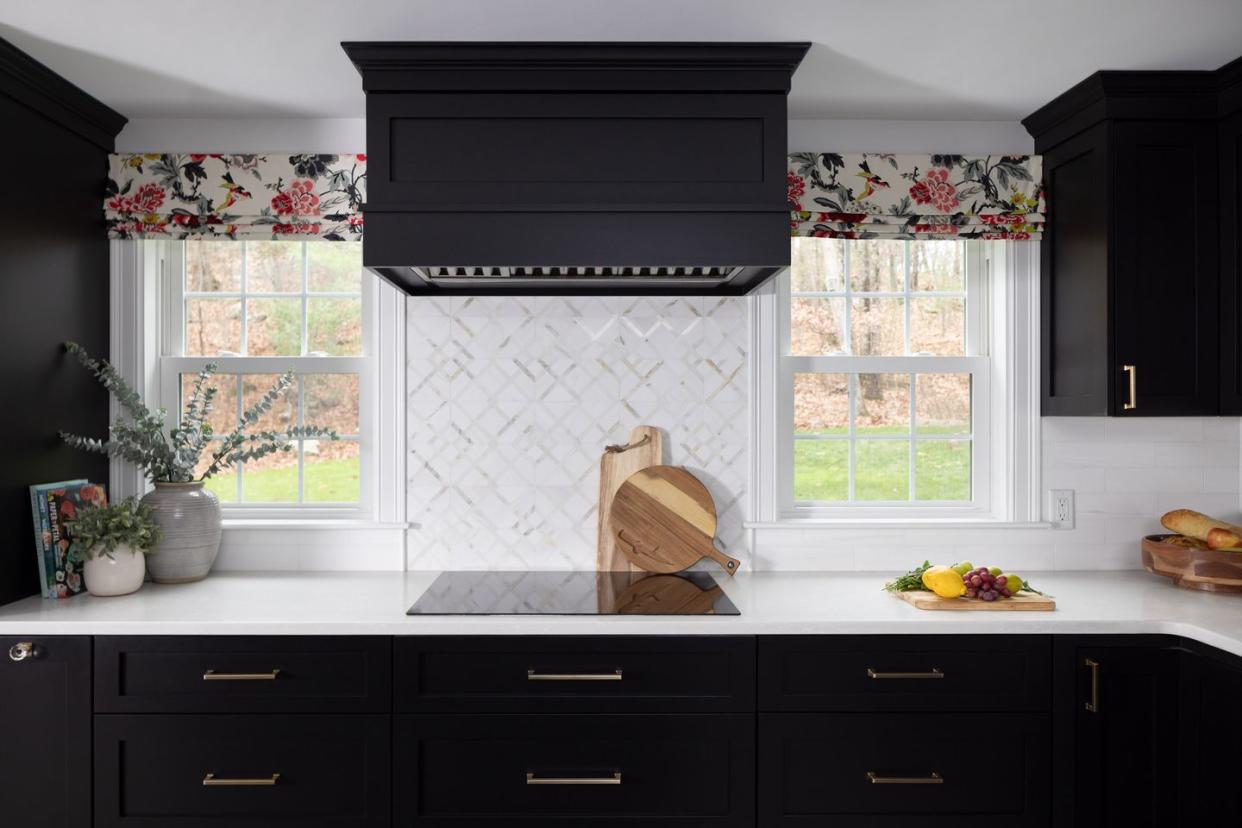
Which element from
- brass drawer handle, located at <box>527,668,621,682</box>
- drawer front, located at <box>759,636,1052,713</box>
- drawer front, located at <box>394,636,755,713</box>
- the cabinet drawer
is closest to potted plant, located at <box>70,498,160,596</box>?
the cabinet drawer

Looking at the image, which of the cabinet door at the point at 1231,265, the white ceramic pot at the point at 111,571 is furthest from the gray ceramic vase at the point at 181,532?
the cabinet door at the point at 1231,265

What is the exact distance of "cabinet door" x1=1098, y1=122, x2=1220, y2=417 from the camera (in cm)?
244

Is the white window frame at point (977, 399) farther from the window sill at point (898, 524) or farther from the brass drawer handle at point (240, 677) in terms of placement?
the brass drawer handle at point (240, 677)

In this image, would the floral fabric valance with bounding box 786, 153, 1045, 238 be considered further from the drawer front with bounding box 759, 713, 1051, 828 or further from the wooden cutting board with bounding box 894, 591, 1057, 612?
the drawer front with bounding box 759, 713, 1051, 828

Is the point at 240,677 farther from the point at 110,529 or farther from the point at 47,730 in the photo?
the point at 110,529

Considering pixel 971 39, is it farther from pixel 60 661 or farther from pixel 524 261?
pixel 60 661

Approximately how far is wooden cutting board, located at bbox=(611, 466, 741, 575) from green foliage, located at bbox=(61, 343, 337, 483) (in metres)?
0.98

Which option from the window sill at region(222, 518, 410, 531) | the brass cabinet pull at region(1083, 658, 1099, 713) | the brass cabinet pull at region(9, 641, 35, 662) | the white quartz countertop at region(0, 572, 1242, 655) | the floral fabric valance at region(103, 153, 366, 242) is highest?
the floral fabric valance at region(103, 153, 366, 242)

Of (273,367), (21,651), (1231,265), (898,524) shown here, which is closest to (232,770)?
(21,651)

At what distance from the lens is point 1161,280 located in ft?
8.04

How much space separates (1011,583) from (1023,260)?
1.11 m

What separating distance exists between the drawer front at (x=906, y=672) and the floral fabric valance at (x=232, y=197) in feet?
5.99

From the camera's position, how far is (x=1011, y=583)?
7.54 feet

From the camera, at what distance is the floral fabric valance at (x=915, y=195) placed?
2721mm
